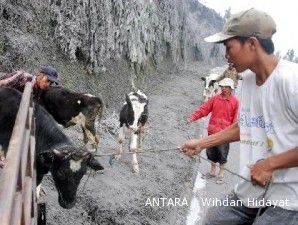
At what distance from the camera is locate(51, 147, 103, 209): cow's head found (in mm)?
6004

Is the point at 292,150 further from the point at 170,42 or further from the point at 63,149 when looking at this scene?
the point at 170,42

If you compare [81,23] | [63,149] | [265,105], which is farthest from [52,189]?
[81,23]

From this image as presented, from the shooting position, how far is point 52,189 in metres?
7.32

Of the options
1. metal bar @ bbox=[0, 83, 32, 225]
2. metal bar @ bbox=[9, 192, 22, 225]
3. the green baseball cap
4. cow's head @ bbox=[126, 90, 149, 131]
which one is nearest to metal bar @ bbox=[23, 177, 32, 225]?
metal bar @ bbox=[9, 192, 22, 225]

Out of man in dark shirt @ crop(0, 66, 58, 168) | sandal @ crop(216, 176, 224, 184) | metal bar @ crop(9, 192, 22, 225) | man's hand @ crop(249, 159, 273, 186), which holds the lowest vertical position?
sandal @ crop(216, 176, 224, 184)

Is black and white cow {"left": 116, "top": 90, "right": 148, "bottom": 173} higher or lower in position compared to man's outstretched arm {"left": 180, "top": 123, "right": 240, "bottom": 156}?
lower

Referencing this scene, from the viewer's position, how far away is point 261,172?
314cm

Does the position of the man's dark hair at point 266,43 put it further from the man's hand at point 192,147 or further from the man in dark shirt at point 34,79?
the man in dark shirt at point 34,79

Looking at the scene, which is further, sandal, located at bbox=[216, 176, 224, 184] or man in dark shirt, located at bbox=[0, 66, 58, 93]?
sandal, located at bbox=[216, 176, 224, 184]

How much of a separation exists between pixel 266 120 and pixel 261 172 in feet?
1.14

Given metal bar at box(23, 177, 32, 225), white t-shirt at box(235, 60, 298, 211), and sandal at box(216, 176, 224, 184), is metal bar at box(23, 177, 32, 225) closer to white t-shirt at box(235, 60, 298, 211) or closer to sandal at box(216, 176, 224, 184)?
white t-shirt at box(235, 60, 298, 211)

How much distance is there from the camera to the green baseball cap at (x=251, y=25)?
10.4 ft

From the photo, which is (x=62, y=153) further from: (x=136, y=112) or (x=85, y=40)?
(x=85, y=40)

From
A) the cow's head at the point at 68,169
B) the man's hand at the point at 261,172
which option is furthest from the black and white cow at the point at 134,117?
the man's hand at the point at 261,172
